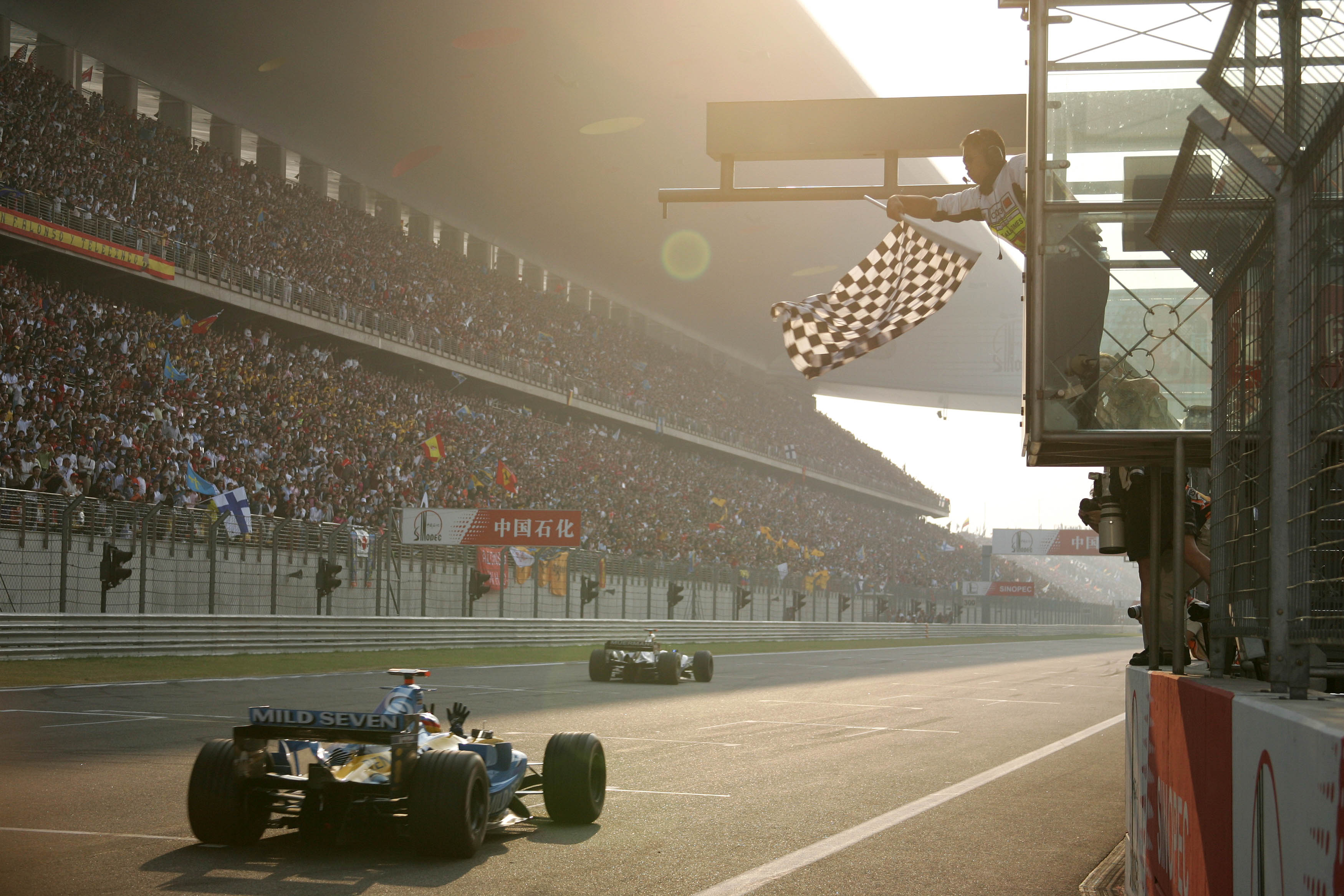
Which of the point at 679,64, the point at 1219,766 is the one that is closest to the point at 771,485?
the point at 679,64

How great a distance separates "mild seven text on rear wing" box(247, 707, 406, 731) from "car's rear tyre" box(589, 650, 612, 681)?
1291cm

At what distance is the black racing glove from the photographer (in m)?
6.63

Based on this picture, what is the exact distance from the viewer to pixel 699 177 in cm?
4138

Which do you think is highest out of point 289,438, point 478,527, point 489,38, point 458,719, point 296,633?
point 489,38

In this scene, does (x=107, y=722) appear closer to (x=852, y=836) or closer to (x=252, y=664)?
(x=852, y=836)

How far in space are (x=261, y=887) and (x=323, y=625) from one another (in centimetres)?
1767

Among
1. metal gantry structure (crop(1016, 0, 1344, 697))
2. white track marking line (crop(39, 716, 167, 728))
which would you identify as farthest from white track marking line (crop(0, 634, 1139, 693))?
metal gantry structure (crop(1016, 0, 1344, 697))

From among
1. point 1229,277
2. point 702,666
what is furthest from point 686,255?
point 1229,277

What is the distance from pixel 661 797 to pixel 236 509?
1515 centimetres

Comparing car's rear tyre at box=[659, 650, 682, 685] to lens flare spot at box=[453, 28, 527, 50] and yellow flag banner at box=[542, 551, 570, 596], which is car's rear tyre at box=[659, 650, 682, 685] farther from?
lens flare spot at box=[453, 28, 527, 50]

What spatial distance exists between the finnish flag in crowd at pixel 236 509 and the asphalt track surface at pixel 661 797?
4498 mm

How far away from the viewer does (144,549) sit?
18.9 meters

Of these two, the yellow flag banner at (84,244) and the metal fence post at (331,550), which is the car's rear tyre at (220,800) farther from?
the yellow flag banner at (84,244)

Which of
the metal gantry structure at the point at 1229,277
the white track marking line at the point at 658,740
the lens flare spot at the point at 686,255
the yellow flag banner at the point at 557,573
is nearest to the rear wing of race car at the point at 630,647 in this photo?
the white track marking line at the point at 658,740
